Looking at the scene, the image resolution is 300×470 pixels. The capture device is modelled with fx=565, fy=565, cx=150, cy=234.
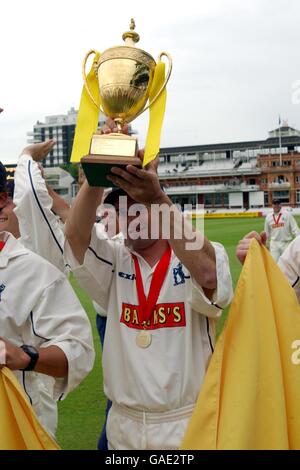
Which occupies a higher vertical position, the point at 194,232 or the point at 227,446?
the point at 194,232

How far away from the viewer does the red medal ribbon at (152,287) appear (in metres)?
2.31

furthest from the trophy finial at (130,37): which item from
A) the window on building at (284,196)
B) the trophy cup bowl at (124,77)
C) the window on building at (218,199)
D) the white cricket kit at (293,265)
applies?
the window on building at (218,199)

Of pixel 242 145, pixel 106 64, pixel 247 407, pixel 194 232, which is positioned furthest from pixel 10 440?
pixel 242 145

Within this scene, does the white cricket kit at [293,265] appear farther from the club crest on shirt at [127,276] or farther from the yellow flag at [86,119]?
the yellow flag at [86,119]

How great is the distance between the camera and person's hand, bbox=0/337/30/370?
1.82 meters

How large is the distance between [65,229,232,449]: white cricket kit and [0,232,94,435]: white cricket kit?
260 millimetres

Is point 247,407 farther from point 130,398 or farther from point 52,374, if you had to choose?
point 52,374

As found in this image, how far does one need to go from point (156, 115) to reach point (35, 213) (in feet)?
4.21

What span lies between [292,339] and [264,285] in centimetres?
22

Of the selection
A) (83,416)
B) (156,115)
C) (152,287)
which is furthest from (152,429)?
(83,416)

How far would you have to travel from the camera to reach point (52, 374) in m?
1.96

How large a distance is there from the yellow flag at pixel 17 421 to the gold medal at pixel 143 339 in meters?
0.57

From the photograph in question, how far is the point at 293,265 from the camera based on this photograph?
2885 mm

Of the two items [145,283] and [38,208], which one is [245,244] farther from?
[38,208]
